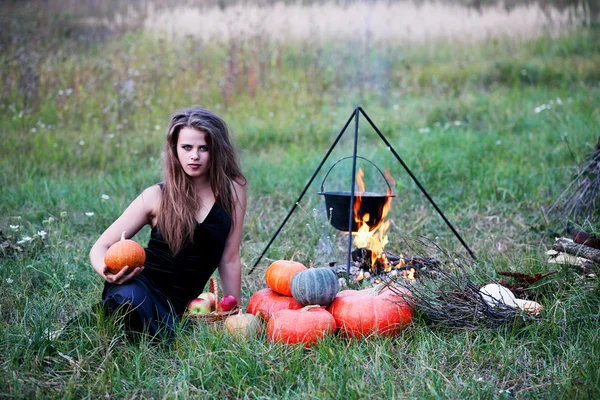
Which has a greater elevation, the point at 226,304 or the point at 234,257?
the point at 234,257

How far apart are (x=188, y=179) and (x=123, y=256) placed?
0.70m

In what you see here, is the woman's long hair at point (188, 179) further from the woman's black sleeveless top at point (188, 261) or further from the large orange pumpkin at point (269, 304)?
the large orange pumpkin at point (269, 304)

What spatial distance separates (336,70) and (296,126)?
2.19 metres

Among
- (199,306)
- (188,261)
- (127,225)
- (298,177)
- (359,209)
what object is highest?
(127,225)

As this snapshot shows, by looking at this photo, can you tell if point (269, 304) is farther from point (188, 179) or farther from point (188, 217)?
point (188, 179)

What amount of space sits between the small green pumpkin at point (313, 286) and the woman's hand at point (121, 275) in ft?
2.83

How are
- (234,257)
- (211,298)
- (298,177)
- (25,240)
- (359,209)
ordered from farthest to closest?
(298,177) → (25,240) → (359,209) → (234,257) → (211,298)

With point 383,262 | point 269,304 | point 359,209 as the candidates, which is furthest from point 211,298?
point 383,262

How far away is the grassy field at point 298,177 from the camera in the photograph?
9.18 ft

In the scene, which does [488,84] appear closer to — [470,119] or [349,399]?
[470,119]

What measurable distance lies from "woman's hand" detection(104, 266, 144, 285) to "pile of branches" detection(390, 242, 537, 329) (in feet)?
4.73

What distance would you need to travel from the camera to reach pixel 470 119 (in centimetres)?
809

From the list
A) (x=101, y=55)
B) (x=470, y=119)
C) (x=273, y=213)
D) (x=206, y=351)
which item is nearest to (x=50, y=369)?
(x=206, y=351)

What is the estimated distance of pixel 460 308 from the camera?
10.5 ft
